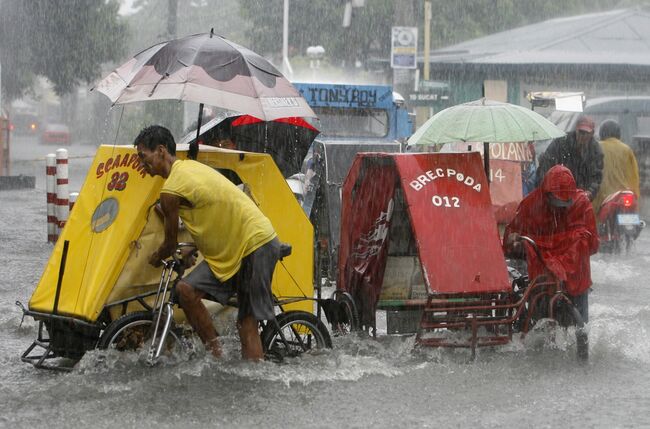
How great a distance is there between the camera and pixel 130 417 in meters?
6.08

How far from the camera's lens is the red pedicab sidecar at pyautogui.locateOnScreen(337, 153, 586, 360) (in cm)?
762

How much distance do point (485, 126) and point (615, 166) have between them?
6.71 metres

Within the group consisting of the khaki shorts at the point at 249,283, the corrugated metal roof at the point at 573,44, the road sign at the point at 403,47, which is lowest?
the khaki shorts at the point at 249,283

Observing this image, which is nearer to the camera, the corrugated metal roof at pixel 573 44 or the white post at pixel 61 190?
the white post at pixel 61 190

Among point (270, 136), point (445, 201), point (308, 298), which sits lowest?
point (308, 298)

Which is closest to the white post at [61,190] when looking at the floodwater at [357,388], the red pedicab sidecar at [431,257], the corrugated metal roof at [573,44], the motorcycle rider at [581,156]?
the floodwater at [357,388]

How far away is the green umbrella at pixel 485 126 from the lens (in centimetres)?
788

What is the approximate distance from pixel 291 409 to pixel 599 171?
22.0 ft

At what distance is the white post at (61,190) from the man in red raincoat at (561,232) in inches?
278

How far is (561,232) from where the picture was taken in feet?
26.0

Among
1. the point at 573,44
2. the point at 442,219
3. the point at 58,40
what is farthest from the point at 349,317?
the point at 58,40

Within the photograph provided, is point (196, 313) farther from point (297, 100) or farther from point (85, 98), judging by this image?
point (85, 98)

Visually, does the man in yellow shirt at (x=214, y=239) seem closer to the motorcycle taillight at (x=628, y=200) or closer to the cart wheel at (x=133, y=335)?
the cart wheel at (x=133, y=335)

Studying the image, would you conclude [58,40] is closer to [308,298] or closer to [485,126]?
[485,126]
